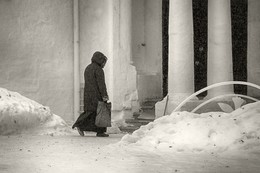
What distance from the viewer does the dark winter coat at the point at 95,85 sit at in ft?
31.0

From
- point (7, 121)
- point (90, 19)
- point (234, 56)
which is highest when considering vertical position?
point (90, 19)

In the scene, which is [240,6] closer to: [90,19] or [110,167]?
[90,19]

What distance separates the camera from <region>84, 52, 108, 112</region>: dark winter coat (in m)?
9.45

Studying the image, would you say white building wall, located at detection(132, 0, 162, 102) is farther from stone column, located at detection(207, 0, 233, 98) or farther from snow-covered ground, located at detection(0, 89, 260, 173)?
snow-covered ground, located at detection(0, 89, 260, 173)

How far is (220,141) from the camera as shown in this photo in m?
6.72

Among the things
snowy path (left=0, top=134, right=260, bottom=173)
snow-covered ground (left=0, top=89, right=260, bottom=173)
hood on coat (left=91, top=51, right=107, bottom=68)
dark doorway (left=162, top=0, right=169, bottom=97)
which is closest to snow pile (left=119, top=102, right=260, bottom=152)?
snow-covered ground (left=0, top=89, right=260, bottom=173)

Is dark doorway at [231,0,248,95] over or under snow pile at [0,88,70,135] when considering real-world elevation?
over

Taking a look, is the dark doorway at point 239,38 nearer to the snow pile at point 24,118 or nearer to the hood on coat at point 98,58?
the hood on coat at point 98,58

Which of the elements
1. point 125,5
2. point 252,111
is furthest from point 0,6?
point 252,111

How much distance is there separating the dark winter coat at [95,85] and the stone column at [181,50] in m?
2.36

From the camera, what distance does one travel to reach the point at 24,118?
9.75m

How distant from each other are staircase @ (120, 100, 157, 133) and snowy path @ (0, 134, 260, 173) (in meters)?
4.27

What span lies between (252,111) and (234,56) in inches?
303

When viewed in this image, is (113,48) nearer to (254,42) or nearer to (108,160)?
(254,42)
